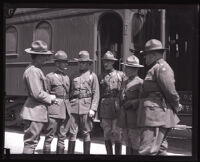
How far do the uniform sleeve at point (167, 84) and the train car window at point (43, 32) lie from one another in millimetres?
1687

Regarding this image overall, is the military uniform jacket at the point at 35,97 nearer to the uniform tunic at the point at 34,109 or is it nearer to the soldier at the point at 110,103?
the uniform tunic at the point at 34,109

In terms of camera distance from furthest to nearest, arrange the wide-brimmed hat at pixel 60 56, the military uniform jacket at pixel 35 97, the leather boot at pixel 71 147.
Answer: the wide-brimmed hat at pixel 60 56
the leather boot at pixel 71 147
the military uniform jacket at pixel 35 97

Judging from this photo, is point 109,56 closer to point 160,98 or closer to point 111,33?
point 111,33

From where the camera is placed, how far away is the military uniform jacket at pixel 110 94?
4.87m

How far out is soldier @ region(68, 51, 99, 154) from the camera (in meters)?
4.88

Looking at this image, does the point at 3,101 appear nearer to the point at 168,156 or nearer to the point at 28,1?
the point at 28,1

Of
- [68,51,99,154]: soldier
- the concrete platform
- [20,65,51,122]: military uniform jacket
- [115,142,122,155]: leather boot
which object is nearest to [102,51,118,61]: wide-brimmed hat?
[68,51,99,154]: soldier

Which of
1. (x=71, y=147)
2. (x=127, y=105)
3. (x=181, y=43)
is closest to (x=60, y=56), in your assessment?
(x=127, y=105)

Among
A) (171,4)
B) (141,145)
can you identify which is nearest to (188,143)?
(141,145)

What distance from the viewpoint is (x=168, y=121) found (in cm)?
455

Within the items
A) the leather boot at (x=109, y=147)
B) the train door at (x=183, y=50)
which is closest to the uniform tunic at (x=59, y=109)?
the leather boot at (x=109, y=147)

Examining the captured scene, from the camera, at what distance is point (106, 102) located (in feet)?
16.1

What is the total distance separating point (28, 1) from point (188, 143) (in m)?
2.79

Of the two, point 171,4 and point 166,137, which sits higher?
point 171,4
